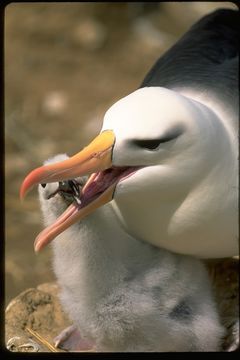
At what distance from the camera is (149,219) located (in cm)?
171

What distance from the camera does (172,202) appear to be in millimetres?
1684

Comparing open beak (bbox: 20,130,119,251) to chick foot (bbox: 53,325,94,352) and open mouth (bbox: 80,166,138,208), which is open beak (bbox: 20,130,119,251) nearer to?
open mouth (bbox: 80,166,138,208)

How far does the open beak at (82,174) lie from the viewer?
1442 millimetres

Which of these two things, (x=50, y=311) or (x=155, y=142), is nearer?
(x=155, y=142)

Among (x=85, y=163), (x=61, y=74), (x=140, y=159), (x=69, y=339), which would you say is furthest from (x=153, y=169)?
(x=61, y=74)

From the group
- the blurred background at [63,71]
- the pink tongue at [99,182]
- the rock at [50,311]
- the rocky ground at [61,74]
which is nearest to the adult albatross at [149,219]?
the pink tongue at [99,182]

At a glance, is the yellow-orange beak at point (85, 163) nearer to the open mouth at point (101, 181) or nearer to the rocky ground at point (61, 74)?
the open mouth at point (101, 181)

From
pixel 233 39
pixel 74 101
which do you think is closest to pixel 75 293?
pixel 233 39

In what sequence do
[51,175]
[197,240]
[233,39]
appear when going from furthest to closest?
[233,39], [197,240], [51,175]

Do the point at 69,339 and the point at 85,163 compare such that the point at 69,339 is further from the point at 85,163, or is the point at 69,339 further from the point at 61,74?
the point at 61,74

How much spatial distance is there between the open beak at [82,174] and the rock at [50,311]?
43cm

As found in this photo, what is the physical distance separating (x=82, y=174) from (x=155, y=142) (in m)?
0.16
